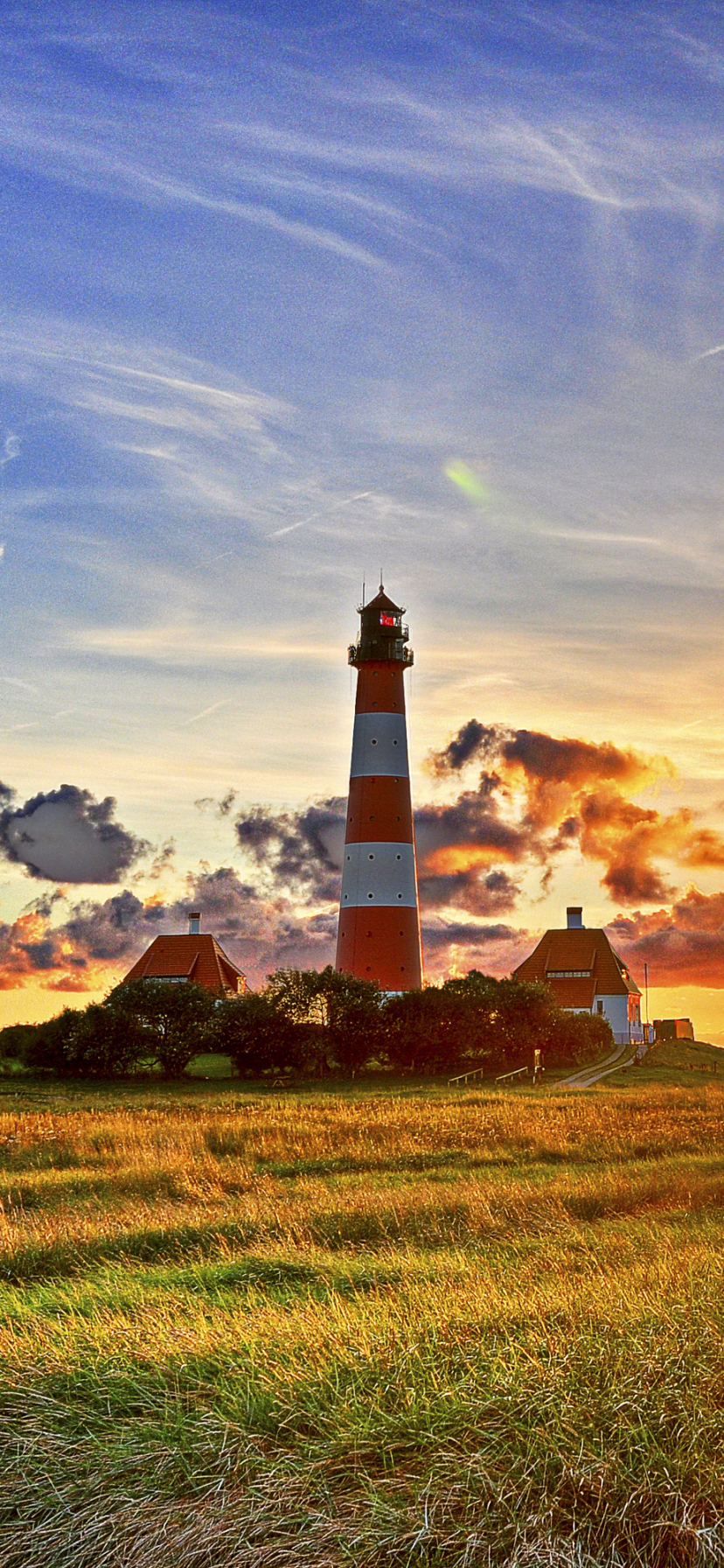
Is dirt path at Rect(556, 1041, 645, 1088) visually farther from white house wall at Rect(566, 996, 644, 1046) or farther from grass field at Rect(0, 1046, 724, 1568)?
grass field at Rect(0, 1046, 724, 1568)

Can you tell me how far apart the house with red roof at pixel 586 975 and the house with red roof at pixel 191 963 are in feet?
55.9

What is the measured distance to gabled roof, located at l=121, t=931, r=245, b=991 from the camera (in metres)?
66.3

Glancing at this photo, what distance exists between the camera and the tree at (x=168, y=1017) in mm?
51156

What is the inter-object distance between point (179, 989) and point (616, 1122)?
99.7 feet

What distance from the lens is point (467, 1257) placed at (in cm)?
1113

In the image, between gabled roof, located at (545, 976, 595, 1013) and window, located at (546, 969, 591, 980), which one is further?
window, located at (546, 969, 591, 980)

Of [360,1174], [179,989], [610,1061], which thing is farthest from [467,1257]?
[610,1061]

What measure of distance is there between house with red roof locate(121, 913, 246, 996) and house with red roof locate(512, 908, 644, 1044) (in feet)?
55.9

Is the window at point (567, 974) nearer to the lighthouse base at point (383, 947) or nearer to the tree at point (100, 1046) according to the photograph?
the lighthouse base at point (383, 947)

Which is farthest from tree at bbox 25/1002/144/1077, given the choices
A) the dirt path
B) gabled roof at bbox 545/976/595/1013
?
gabled roof at bbox 545/976/595/1013

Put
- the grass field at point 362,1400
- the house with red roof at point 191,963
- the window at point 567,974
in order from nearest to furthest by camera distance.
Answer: the grass field at point 362,1400
the house with red roof at point 191,963
the window at point 567,974

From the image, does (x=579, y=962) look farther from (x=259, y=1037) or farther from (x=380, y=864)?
(x=259, y=1037)

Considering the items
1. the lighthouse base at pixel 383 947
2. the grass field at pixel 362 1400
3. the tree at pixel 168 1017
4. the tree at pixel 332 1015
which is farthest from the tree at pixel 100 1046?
the grass field at pixel 362 1400

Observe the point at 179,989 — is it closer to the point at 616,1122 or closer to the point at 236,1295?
the point at 616,1122
